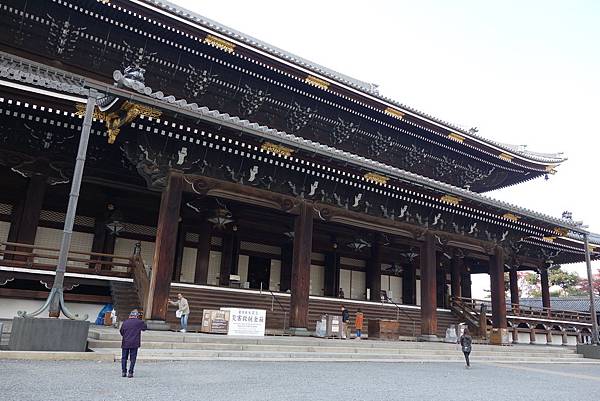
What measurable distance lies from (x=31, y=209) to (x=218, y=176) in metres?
5.45

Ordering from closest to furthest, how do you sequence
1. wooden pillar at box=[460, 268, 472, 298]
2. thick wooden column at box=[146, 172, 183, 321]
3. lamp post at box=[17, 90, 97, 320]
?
lamp post at box=[17, 90, 97, 320]
thick wooden column at box=[146, 172, 183, 321]
wooden pillar at box=[460, 268, 472, 298]

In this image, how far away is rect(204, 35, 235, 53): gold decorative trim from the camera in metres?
15.2

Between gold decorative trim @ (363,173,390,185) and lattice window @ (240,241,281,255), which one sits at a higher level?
gold decorative trim @ (363,173,390,185)

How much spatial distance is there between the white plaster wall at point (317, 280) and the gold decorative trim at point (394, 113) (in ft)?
26.9

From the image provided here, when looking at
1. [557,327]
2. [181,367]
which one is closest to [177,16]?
[181,367]

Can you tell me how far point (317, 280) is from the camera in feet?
73.2

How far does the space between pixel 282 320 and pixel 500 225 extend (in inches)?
413

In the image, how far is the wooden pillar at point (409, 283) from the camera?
25.2 m

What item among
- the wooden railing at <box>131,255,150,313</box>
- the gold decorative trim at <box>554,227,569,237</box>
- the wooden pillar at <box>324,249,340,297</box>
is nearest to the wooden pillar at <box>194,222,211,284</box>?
the wooden railing at <box>131,255,150,313</box>

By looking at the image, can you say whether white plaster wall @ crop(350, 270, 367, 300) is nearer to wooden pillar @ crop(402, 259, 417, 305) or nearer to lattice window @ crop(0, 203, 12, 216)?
wooden pillar @ crop(402, 259, 417, 305)

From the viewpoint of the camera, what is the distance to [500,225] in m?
19.8

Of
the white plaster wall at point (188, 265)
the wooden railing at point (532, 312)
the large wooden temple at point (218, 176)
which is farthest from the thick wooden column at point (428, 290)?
the white plaster wall at point (188, 265)

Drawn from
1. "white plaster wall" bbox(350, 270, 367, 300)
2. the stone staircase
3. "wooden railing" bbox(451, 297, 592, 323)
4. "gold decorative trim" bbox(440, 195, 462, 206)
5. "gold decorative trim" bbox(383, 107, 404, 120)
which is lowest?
the stone staircase

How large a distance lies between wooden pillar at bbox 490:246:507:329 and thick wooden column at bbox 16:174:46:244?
17.7 meters
